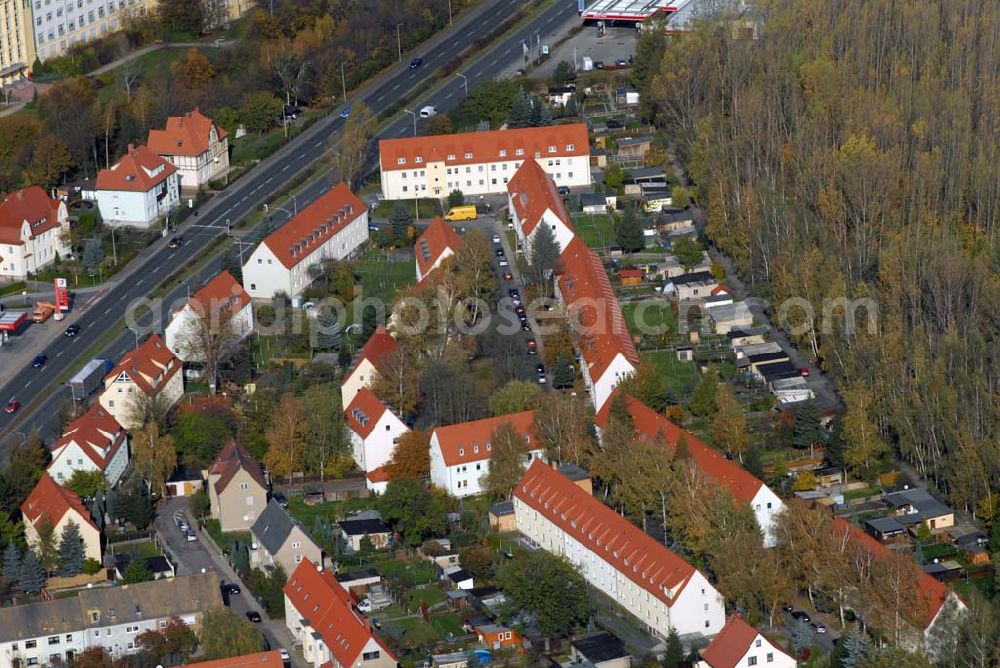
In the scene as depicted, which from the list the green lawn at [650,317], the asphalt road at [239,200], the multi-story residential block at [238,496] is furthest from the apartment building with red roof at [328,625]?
the green lawn at [650,317]

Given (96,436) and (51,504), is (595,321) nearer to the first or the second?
(96,436)

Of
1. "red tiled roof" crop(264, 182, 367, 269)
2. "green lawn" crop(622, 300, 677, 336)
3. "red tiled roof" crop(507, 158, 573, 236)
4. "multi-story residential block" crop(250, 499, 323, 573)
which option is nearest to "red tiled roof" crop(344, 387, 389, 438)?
"multi-story residential block" crop(250, 499, 323, 573)

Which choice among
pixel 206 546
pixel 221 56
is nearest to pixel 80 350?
pixel 206 546

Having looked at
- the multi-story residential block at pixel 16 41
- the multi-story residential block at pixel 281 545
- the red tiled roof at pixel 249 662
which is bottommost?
the multi-story residential block at pixel 281 545

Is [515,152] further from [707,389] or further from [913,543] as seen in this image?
[913,543]

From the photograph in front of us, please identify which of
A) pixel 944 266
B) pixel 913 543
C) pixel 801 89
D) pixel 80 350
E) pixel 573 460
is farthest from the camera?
pixel 801 89

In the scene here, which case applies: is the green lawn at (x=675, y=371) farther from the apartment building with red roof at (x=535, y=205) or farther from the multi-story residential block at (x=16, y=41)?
the multi-story residential block at (x=16, y=41)

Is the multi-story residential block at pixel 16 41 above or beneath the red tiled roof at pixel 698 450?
above
